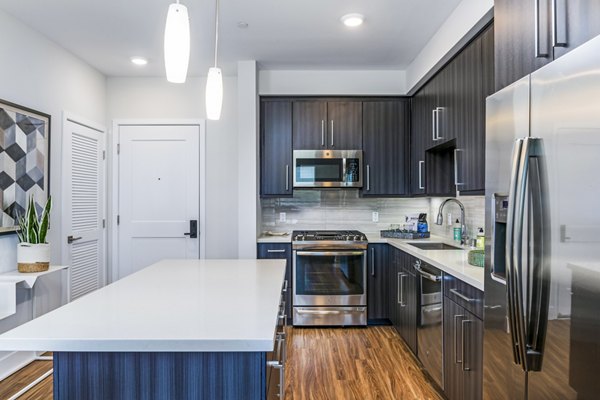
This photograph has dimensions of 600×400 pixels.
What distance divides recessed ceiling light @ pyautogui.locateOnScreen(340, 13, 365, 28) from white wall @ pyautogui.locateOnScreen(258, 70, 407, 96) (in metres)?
1.09

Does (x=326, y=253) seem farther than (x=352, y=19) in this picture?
Yes

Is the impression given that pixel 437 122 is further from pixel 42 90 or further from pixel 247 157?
pixel 42 90

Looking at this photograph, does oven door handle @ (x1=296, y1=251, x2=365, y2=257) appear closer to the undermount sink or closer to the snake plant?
the undermount sink

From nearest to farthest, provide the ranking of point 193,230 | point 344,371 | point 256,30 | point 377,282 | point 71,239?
1. point 344,371
2. point 256,30
3. point 71,239
4. point 377,282
5. point 193,230

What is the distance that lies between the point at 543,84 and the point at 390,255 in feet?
Result: 8.92

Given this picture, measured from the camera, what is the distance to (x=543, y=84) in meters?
1.30

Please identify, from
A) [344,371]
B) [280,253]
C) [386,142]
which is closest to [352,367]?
[344,371]

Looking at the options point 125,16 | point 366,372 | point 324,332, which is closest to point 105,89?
point 125,16

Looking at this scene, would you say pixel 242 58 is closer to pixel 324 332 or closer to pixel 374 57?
pixel 374 57

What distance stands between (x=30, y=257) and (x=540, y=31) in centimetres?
324

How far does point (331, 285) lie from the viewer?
12.8 ft

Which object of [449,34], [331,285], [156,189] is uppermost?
[449,34]

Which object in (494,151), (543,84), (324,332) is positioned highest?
(543,84)

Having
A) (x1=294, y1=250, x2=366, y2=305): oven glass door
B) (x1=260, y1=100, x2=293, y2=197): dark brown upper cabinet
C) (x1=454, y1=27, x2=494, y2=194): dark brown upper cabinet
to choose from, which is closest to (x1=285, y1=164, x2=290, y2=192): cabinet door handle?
(x1=260, y1=100, x2=293, y2=197): dark brown upper cabinet
